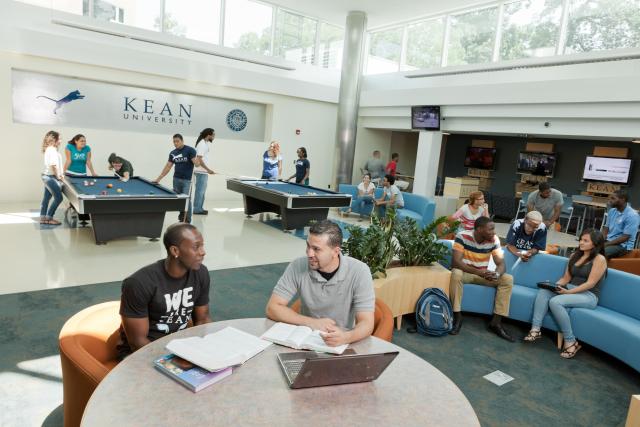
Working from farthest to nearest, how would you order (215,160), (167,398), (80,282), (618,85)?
(215,160), (618,85), (80,282), (167,398)

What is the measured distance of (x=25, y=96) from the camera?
332 inches

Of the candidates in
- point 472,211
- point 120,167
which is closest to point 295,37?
point 120,167

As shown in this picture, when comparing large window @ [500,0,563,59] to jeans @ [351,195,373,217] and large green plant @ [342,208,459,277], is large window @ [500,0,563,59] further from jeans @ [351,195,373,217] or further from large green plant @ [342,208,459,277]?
large green plant @ [342,208,459,277]

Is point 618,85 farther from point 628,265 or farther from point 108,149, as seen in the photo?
point 108,149

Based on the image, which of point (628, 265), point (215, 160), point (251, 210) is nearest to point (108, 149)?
point (215, 160)

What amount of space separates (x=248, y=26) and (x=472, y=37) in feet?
17.5

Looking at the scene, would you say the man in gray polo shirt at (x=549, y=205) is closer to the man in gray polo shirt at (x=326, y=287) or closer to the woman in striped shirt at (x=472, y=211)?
the woman in striped shirt at (x=472, y=211)

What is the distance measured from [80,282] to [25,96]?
5.67 metres

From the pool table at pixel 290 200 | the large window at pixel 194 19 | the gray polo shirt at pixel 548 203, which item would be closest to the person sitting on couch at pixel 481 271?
the pool table at pixel 290 200

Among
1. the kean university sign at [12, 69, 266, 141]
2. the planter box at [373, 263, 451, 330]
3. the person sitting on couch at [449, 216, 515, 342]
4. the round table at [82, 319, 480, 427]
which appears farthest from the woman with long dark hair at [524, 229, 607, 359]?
the kean university sign at [12, 69, 266, 141]

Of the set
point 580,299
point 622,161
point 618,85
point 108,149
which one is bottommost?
point 580,299

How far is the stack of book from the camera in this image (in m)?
1.69

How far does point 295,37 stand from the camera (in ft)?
38.4

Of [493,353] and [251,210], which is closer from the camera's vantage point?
[493,353]
